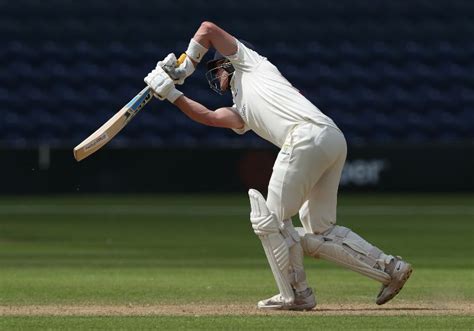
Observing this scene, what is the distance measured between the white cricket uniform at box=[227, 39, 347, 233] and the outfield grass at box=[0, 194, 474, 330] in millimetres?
634

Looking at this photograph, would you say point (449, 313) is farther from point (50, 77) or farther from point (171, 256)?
point (50, 77)

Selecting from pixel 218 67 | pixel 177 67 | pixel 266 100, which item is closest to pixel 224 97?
pixel 218 67

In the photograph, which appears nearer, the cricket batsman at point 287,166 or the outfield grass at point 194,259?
the outfield grass at point 194,259

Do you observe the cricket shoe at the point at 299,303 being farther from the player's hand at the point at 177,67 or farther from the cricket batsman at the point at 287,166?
the player's hand at the point at 177,67

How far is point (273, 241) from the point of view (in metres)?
6.55

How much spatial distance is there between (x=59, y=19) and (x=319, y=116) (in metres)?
14.6

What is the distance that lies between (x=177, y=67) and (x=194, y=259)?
4.05 metres

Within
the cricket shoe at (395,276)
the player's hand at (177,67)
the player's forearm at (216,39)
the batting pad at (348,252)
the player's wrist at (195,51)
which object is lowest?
the cricket shoe at (395,276)

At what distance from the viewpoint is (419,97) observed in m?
19.8

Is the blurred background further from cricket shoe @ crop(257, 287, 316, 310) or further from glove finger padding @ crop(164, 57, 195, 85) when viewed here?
cricket shoe @ crop(257, 287, 316, 310)

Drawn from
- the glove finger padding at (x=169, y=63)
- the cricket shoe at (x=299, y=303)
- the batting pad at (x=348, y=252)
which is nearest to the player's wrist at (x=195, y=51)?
the glove finger padding at (x=169, y=63)

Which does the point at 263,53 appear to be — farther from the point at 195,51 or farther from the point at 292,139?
the point at 292,139

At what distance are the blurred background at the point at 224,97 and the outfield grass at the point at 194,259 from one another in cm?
48

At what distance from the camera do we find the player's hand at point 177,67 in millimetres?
6715
